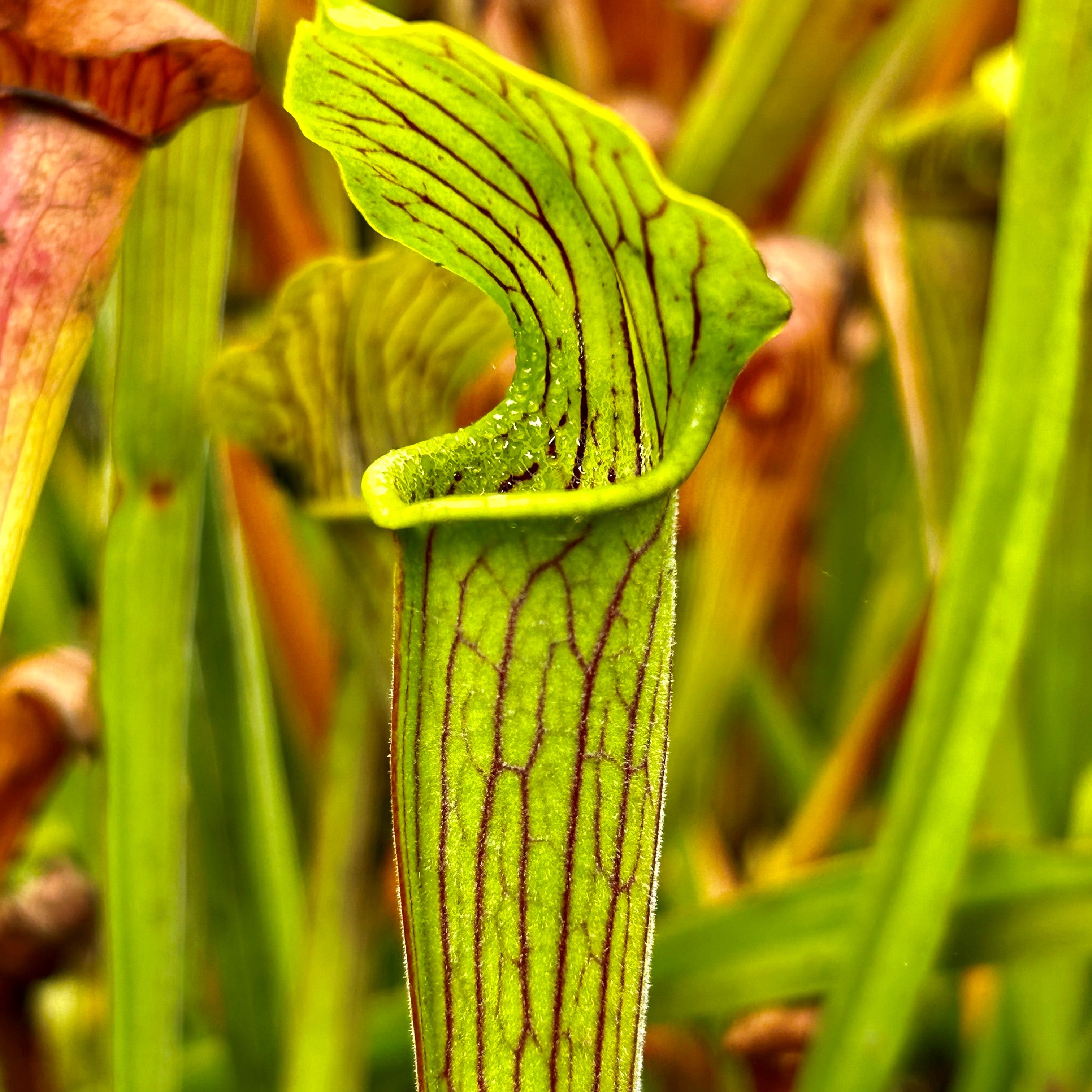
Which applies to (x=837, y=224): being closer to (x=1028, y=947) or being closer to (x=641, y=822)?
(x=1028, y=947)

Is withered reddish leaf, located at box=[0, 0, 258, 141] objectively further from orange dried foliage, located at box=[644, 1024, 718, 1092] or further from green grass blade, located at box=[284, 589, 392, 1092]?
orange dried foliage, located at box=[644, 1024, 718, 1092]

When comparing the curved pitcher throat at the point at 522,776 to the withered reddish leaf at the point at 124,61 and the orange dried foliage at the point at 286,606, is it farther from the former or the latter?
the orange dried foliage at the point at 286,606

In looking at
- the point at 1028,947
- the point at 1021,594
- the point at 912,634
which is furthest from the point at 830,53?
the point at 1028,947

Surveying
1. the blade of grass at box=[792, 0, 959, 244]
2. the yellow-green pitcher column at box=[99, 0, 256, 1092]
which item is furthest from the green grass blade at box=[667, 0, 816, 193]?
the yellow-green pitcher column at box=[99, 0, 256, 1092]

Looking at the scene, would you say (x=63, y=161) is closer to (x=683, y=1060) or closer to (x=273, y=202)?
(x=273, y=202)

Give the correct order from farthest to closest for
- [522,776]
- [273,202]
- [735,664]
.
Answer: [273,202], [735,664], [522,776]

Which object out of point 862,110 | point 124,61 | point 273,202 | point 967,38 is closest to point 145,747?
point 124,61
